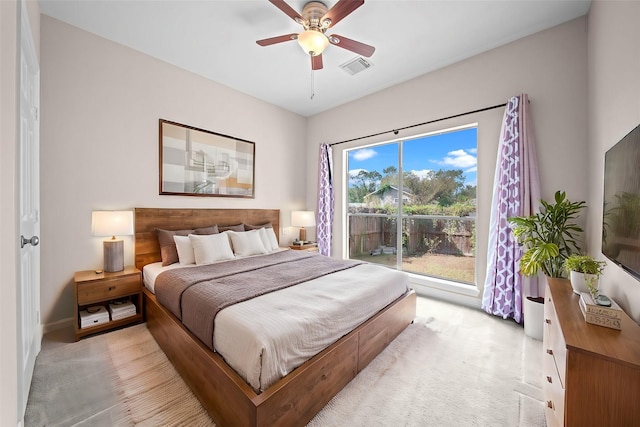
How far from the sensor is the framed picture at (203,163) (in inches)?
125

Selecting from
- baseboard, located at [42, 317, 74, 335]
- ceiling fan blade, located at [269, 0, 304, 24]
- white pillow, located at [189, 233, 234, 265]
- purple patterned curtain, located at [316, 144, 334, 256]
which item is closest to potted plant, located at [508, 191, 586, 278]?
ceiling fan blade, located at [269, 0, 304, 24]

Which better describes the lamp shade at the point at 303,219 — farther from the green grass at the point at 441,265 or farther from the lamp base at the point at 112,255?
the lamp base at the point at 112,255

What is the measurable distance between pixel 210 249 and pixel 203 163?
1.29 m

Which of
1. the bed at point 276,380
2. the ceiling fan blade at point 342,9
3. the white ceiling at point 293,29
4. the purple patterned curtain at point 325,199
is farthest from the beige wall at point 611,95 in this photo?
the purple patterned curtain at point 325,199

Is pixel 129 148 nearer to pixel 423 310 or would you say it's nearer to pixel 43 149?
pixel 43 149

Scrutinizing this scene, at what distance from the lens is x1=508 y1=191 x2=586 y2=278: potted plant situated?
2143mm

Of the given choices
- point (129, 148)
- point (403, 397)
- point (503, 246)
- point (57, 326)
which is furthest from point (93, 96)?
point (503, 246)

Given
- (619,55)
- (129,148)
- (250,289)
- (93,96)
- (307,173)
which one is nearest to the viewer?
(619,55)

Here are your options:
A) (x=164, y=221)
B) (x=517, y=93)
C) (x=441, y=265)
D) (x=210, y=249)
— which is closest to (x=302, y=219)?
(x=210, y=249)

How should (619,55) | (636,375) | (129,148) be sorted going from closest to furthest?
(636,375) < (619,55) < (129,148)

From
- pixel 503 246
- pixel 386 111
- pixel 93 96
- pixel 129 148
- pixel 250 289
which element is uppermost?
pixel 386 111

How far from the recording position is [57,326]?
2482 millimetres

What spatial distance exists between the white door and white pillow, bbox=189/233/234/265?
1233mm

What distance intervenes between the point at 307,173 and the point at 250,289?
3330 millimetres
